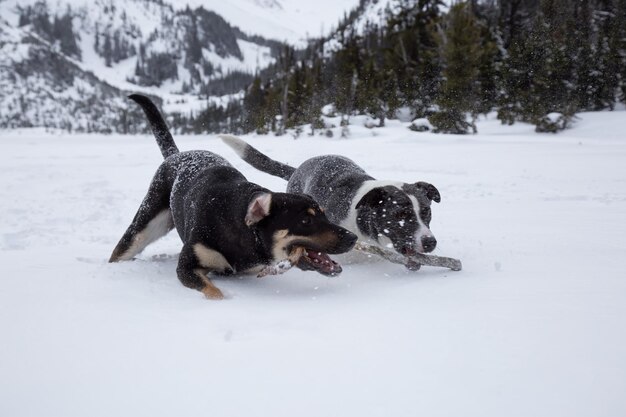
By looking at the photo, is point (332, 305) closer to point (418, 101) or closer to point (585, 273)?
point (585, 273)

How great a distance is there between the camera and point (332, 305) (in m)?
2.82

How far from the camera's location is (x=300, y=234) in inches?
129

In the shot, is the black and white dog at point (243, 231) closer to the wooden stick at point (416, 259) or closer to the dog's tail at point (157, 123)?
the wooden stick at point (416, 259)

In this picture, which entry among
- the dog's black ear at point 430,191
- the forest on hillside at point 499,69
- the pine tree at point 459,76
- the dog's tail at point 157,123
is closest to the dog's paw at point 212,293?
the dog's black ear at point 430,191

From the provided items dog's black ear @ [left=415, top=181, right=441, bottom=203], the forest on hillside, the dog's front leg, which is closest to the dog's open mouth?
the dog's front leg

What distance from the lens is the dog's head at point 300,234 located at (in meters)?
3.25

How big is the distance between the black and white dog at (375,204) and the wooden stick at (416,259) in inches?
4.4

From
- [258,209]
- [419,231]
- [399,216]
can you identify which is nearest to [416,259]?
[419,231]

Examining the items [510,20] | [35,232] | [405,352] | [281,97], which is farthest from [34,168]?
[281,97]

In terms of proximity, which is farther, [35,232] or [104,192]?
[104,192]

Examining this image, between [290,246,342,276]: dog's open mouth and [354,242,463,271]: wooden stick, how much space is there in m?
0.55

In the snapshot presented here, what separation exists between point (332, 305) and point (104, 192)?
29.2ft

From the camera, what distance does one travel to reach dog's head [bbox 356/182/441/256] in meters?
3.98

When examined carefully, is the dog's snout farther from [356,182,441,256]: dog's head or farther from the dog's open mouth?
[356,182,441,256]: dog's head
